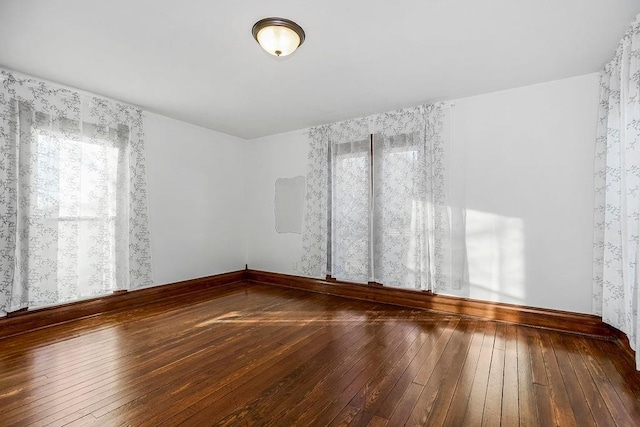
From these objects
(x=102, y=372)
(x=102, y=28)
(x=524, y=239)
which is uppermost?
(x=102, y=28)

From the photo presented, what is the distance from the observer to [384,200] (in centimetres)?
379

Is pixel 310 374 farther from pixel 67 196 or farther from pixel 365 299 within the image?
pixel 67 196

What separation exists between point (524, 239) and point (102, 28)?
4.11m

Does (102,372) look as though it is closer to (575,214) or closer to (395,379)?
(395,379)

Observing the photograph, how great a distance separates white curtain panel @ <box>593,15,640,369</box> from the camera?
6.82 ft

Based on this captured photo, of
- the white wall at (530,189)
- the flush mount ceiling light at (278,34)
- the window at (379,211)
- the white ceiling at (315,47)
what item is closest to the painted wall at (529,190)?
the white wall at (530,189)

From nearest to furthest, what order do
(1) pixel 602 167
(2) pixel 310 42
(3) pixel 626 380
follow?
1. (3) pixel 626 380
2. (2) pixel 310 42
3. (1) pixel 602 167

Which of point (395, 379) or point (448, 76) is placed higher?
point (448, 76)

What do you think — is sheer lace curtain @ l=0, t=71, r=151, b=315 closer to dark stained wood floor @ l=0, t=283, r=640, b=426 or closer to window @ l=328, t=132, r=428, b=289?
dark stained wood floor @ l=0, t=283, r=640, b=426

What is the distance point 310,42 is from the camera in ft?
7.34

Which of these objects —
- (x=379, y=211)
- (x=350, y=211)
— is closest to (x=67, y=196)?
(x=350, y=211)

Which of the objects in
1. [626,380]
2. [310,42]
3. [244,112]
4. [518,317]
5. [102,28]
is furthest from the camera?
[244,112]

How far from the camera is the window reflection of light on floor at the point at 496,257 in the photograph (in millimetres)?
3039

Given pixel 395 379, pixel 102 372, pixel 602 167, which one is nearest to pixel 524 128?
pixel 602 167
